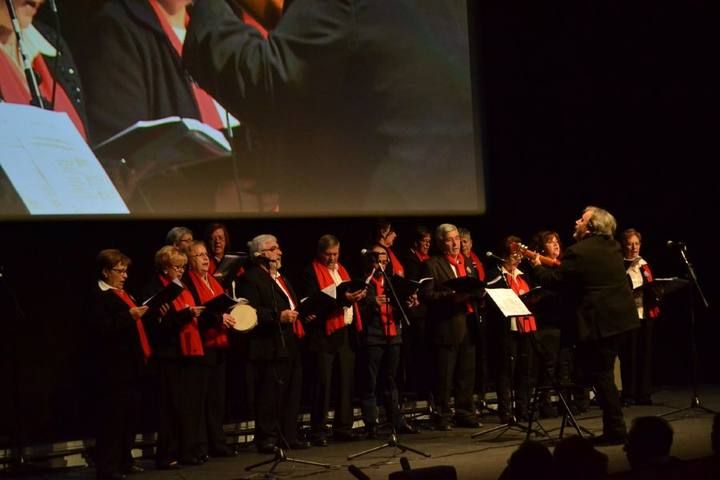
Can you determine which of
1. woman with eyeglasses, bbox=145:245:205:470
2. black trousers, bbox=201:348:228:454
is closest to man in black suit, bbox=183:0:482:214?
black trousers, bbox=201:348:228:454

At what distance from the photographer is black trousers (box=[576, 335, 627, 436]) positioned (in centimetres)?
724

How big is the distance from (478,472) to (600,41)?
6.10 meters

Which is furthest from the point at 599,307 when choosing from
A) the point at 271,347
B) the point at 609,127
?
the point at 609,127

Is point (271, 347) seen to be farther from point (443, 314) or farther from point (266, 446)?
point (443, 314)

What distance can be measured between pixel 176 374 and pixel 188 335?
28 centimetres

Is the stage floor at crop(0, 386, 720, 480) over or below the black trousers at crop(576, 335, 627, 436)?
below

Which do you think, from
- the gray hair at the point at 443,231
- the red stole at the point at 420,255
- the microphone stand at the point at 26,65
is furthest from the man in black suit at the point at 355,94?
the microphone stand at the point at 26,65

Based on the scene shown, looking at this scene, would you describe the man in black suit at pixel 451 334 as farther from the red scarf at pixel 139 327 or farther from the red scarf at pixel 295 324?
the red scarf at pixel 139 327

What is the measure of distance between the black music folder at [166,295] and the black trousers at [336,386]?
1.92 m

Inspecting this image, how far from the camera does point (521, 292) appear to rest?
353 inches

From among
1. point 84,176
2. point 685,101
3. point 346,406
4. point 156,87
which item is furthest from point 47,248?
point 685,101

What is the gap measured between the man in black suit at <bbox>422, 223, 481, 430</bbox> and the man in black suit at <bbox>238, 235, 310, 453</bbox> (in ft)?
4.28

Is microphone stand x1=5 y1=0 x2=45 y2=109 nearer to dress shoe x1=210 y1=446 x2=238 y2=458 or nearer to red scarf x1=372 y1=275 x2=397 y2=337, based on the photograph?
dress shoe x1=210 y1=446 x2=238 y2=458

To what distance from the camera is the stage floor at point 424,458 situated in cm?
673
